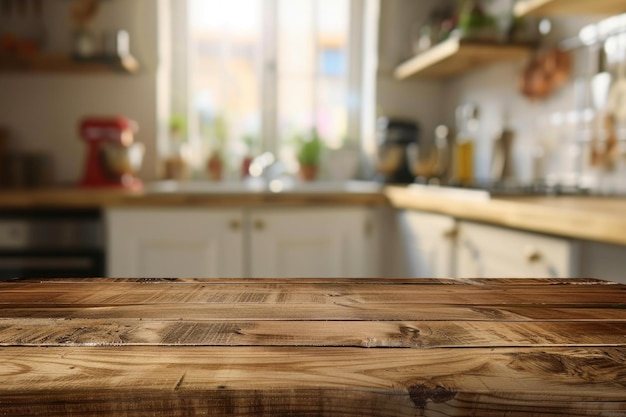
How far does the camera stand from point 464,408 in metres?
0.43

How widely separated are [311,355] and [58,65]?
9.00 ft

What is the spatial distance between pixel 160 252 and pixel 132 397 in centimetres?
204

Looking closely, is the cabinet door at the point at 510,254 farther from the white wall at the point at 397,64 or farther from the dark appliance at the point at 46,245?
the white wall at the point at 397,64

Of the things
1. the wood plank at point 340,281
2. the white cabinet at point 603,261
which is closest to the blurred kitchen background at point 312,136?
the white cabinet at point 603,261

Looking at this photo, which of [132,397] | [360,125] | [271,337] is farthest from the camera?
[360,125]

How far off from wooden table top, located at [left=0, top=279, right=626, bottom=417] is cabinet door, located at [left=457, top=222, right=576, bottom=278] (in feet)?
2.32

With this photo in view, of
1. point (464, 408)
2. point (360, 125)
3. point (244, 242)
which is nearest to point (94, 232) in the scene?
point (244, 242)

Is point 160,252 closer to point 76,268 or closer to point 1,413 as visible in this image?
point 76,268

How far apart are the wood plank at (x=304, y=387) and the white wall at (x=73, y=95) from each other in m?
2.76

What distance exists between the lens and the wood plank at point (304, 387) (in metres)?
0.43

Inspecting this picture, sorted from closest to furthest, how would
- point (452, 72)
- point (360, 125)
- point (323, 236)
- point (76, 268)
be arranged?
point (76, 268), point (323, 236), point (452, 72), point (360, 125)

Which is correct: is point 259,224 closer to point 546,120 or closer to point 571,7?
point 546,120

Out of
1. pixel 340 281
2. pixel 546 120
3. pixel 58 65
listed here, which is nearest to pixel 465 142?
pixel 546 120

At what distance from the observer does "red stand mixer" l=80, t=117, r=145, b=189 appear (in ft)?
8.54
